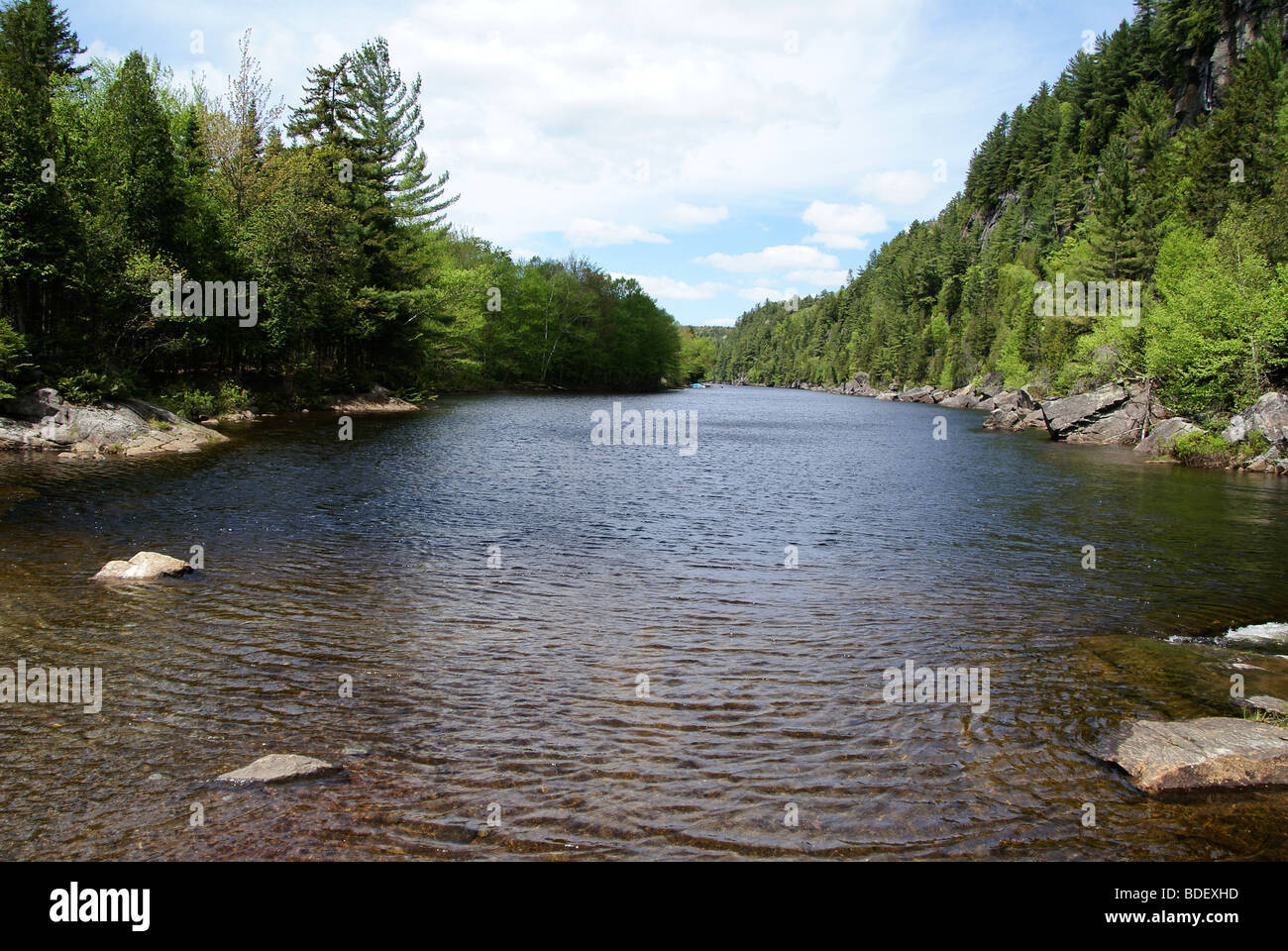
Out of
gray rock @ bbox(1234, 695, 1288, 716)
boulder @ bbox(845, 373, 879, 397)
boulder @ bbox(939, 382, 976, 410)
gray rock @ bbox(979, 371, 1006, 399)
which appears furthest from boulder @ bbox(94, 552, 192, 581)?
boulder @ bbox(845, 373, 879, 397)

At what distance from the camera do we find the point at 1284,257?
4488 centimetres

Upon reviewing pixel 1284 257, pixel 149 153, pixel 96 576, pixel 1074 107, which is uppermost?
pixel 1074 107

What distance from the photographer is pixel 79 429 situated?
30203 mm

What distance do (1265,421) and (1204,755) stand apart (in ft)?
126

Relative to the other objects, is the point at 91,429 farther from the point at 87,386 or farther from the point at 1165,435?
the point at 1165,435

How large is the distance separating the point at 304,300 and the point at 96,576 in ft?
131

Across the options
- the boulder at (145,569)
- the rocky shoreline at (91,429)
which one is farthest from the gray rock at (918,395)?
the boulder at (145,569)

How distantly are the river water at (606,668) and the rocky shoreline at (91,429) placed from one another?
4.94m

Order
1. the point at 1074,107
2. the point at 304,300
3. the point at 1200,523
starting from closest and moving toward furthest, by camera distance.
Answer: the point at 1200,523 < the point at 304,300 < the point at 1074,107

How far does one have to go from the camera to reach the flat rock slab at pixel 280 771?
24.4 feet

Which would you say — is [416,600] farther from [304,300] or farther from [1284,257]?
[1284,257]

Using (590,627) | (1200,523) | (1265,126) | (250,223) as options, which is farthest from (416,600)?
(1265,126)

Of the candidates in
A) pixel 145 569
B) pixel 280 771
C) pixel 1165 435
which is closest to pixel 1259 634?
pixel 280 771
